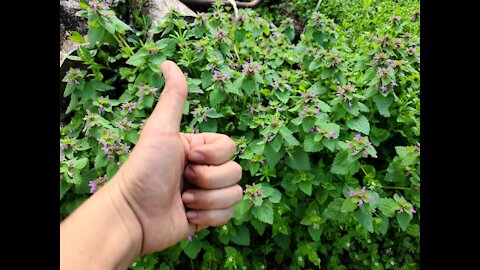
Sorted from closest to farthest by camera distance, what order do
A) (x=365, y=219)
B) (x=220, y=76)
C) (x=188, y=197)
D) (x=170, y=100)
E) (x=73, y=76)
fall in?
(x=170, y=100) → (x=188, y=197) → (x=365, y=219) → (x=220, y=76) → (x=73, y=76)

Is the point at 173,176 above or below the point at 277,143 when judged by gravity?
above

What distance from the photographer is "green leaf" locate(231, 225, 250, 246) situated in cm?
187

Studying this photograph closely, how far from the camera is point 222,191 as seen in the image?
1.28 metres

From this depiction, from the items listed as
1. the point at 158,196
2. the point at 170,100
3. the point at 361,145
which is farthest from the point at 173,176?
the point at 361,145

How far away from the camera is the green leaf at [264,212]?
170 cm

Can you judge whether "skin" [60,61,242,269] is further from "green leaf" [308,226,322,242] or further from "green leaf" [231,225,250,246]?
"green leaf" [308,226,322,242]

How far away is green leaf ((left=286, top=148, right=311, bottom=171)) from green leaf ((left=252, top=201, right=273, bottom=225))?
0.21 m

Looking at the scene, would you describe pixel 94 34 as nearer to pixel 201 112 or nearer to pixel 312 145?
pixel 201 112

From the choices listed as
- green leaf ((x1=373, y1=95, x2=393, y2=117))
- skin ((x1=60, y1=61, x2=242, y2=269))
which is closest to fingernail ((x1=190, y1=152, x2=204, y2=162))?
skin ((x1=60, y1=61, x2=242, y2=269))

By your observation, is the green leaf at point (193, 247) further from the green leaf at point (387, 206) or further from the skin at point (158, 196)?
the green leaf at point (387, 206)

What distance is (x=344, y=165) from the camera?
1.76 m

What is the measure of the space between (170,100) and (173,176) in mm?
231

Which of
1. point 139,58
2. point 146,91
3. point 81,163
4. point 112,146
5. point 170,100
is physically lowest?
point 81,163

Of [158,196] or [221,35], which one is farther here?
[221,35]
